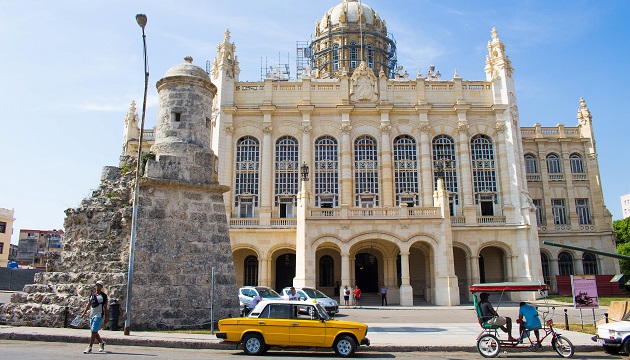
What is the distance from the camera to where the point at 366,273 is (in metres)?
36.8

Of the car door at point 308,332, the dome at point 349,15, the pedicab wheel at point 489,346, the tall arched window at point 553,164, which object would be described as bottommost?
the pedicab wheel at point 489,346

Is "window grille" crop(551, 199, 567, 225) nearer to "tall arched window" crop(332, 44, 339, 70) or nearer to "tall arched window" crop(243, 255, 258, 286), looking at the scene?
"tall arched window" crop(332, 44, 339, 70)

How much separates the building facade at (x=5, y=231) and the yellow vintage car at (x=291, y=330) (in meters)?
61.4

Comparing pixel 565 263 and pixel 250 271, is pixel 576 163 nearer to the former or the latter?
pixel 565 263

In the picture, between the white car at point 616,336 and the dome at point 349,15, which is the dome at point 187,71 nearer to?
the white car at point 616,336

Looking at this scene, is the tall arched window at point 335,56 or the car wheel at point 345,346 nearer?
the car wheel at point 345,346

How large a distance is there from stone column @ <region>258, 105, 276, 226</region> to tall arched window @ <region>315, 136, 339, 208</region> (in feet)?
12.3

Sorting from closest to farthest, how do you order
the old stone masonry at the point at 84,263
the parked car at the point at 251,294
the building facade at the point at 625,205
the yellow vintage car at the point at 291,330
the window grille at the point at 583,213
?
the yellow vintage car at the point at 291,330
the old stone masonry at the point at 84,263
the parked car at the point at 251,294
the window grille at the point at 583,213
the building facade at the point at 625,205

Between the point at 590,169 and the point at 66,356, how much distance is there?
45.7 metres

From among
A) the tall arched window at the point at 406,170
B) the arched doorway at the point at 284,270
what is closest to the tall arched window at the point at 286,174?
the arched doorway at the point at 284,270

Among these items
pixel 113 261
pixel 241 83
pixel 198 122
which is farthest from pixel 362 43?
pixel 113 261

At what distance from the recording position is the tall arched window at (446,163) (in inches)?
1470

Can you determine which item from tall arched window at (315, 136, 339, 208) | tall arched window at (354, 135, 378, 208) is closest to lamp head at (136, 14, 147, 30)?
tall arched window at (315, 136, 339, 208)

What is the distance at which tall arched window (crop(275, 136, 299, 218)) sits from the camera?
37125 millimetres
